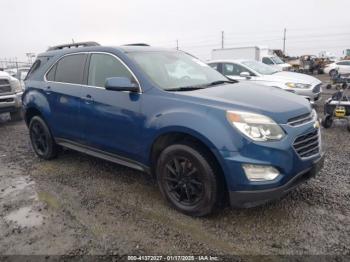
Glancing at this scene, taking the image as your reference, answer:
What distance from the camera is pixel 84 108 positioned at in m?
4.35

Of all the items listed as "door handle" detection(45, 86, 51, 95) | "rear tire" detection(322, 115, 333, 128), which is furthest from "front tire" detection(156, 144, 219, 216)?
"rear tire" detection(322, 115, 333, 128)

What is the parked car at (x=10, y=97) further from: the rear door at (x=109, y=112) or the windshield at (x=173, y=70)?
the windshield at (x=173, y=70)

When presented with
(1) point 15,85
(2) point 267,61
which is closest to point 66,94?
(1) point 15,85

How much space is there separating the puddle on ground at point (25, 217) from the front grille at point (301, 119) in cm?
279

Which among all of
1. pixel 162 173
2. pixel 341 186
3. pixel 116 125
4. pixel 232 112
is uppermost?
pixel 232 112

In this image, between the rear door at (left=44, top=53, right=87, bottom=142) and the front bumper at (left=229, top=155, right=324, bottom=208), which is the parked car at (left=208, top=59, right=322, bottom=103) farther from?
the front bumper at (left=229, top=155, right=324, bottom=208)

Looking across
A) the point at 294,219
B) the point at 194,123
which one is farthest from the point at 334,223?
the point at 194,123

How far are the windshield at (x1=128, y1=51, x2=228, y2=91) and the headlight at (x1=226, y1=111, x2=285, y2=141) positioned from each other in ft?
3.08

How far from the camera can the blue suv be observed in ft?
9.87

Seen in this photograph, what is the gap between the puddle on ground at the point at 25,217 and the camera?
3.52 metres

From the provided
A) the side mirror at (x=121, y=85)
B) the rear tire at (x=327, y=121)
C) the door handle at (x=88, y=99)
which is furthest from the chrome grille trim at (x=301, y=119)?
the rear tire at (x=327, y=121)

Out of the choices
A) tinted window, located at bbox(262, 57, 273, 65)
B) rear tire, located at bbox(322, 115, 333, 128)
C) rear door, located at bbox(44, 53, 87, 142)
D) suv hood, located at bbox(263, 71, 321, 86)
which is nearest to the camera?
rear door, located at bbox(44, 53, 87, 142)

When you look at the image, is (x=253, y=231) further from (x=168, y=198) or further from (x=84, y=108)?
(x=84, y=108)

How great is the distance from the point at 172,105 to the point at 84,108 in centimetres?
149
